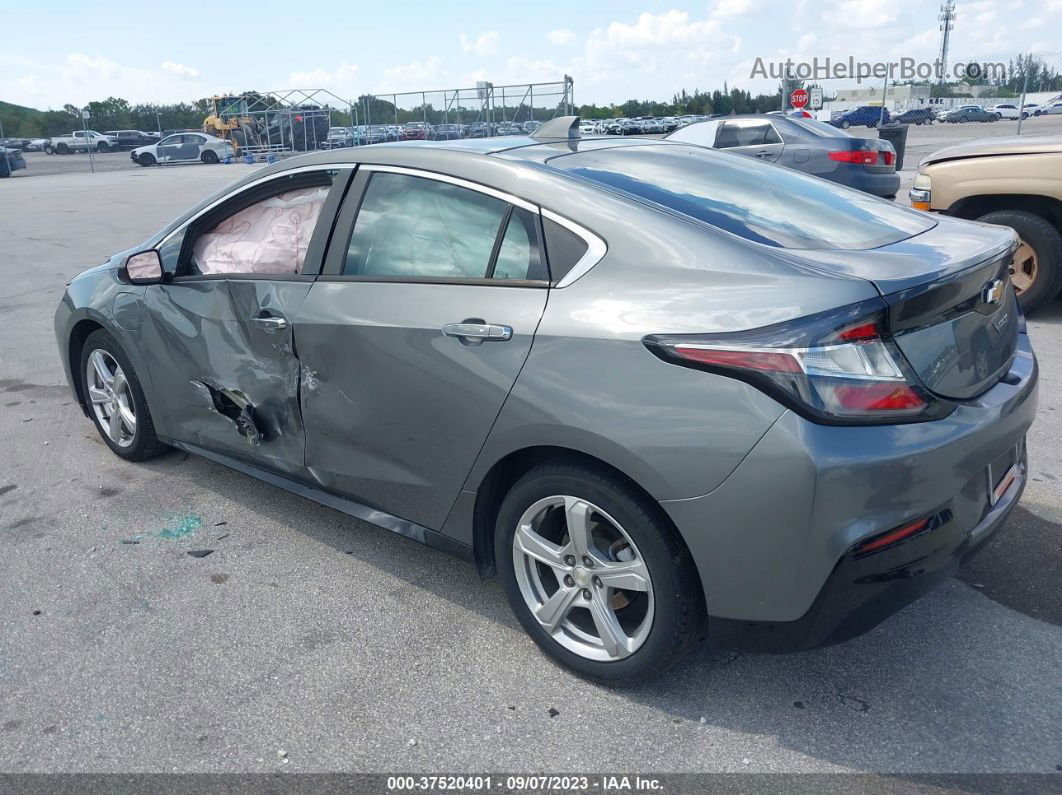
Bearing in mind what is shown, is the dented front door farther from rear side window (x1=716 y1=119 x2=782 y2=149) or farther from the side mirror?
rear side window (x1=716 y1=119 x2=782 y2=149)

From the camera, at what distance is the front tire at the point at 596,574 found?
2.54 meters

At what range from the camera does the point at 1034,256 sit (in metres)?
6.77

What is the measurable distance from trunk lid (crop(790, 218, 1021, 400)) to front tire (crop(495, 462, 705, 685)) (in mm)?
817

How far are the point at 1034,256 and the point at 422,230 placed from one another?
5.48 meters

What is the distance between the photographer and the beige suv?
6629 mm

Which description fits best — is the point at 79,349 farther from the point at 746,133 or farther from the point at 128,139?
the point at 128,139

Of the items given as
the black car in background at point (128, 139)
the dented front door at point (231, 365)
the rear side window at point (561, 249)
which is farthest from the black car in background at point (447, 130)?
the rear side window at point (561, 249)

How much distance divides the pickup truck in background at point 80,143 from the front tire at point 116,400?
49.7 meters

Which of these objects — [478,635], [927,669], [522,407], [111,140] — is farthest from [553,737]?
[111,140]

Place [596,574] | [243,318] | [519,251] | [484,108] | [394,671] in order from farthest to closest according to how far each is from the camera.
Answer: [484,108] < [243,318] < [394,671] < [519,251] < [596,574]

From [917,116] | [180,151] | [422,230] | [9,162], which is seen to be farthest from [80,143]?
[422,230]

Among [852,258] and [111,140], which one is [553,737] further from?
[111,140]

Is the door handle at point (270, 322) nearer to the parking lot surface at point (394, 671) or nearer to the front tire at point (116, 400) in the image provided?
the parking lot surface at point (394, 671)

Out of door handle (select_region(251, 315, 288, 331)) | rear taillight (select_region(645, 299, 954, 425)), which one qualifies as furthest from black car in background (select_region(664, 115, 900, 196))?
rear taillight (select_region(645, 299, 954, 425))
